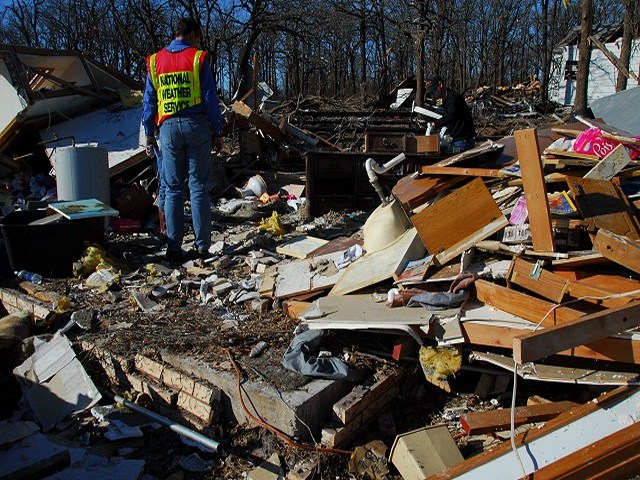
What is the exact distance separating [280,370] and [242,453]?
0.47 meters

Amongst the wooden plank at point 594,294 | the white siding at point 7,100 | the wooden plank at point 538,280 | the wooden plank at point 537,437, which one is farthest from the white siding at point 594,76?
the wooden plank at point 537,437

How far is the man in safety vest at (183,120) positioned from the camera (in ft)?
16.3

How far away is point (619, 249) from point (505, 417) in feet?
3.41

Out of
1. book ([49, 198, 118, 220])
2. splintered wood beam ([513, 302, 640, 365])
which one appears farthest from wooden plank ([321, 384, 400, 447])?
book ([49, 198, 118, 220])

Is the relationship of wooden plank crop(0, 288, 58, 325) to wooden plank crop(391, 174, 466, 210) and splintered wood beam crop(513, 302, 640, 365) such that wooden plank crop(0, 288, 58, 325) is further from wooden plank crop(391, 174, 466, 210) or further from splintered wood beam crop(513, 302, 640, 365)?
splintered wood beam crop(513, 302, 640, 365)

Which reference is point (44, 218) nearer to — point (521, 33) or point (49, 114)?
point (49, 114)

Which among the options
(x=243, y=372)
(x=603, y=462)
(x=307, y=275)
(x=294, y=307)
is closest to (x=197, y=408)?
(x=243, y=372)

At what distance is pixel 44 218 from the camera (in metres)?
5.26

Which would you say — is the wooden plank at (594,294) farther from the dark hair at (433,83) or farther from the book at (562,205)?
the dark hair at (433,83)

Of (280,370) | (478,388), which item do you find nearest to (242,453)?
(280,370)

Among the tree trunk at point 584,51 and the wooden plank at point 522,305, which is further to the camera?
the tree trunk at point 584,51

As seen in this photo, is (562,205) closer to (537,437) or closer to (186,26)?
(537,437)

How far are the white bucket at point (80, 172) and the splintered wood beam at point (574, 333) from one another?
545 centimetres

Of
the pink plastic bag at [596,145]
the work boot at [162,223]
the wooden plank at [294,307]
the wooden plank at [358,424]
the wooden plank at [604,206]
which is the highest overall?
the pink plastic bag at [596,145]
